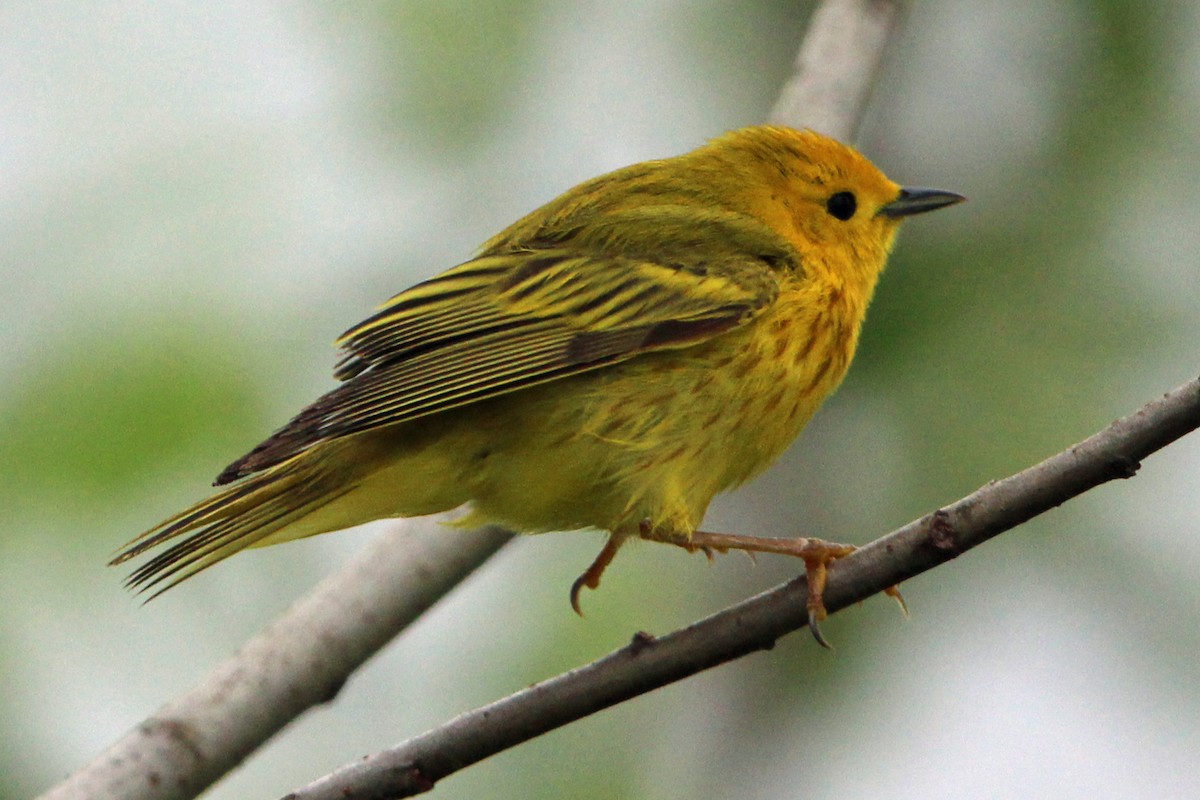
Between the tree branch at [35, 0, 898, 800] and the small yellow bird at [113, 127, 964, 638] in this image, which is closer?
the tree branch at [35, 0, 898, 800]

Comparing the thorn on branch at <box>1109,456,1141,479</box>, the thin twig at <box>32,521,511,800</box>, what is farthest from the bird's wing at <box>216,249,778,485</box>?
the thorn on branch at <box>1109,456,1141,479</box>

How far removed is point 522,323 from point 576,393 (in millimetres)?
309

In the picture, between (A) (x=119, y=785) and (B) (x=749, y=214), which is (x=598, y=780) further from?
(B) (x=749, y=214)

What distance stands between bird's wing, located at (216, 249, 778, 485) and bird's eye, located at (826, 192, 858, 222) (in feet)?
1.74

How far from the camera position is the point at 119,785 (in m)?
3.55

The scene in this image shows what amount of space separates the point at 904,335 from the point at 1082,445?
2.02m

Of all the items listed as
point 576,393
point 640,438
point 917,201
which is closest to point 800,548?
point 640,438

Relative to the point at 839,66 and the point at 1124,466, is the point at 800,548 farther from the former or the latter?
the point at 839,66

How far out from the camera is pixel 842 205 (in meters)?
5.00

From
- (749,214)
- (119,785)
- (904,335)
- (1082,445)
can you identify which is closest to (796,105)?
(749,214)

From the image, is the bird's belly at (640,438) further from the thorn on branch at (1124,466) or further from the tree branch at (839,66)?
the thorn on branch at (1124,466)

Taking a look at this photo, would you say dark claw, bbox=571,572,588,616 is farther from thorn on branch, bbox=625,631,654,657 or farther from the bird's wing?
thorn on branch, bbox=625,631,654,657

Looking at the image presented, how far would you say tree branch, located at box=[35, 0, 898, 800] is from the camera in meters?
3.61

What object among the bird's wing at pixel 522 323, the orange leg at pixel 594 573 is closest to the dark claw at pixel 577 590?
the orange leg at pixel 594 573
